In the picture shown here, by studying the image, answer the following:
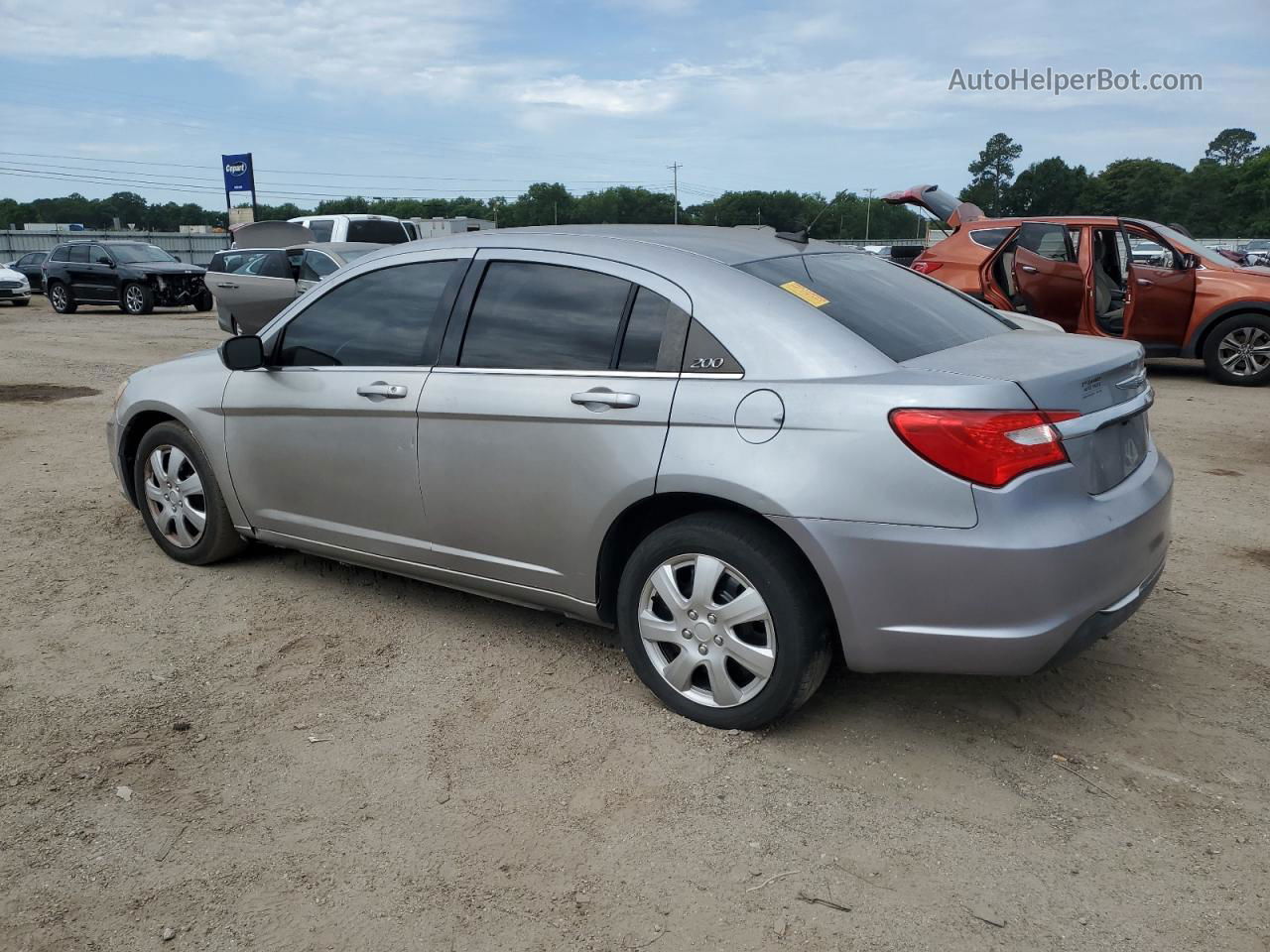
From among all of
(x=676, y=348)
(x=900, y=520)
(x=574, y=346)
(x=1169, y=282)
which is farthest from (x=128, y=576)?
(x=1169, y=282)

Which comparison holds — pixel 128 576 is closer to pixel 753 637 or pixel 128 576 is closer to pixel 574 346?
pixel 574 346

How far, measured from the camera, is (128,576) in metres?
5.05

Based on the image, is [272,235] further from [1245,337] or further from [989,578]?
[989,578]

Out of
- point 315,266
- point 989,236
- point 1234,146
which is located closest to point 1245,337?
point 989,236

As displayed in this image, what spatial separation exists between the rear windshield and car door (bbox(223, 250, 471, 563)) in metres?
1.30

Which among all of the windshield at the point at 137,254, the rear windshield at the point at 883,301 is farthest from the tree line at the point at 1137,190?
the rear windshield at the point at 883,301

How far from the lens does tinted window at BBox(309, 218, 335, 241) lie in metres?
20.2

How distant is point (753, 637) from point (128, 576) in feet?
10.6

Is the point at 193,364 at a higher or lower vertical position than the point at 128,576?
higher

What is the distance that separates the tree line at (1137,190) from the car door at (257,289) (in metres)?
76.3

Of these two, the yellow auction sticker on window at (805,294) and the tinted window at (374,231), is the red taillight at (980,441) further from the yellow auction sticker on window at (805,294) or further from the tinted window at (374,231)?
the tinted window at (374,231)

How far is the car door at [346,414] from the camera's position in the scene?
162 inches

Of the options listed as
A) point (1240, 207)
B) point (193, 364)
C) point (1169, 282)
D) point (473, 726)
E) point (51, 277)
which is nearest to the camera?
point (473, 726)

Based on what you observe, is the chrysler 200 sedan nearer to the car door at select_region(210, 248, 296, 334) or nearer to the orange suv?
the orange suv
